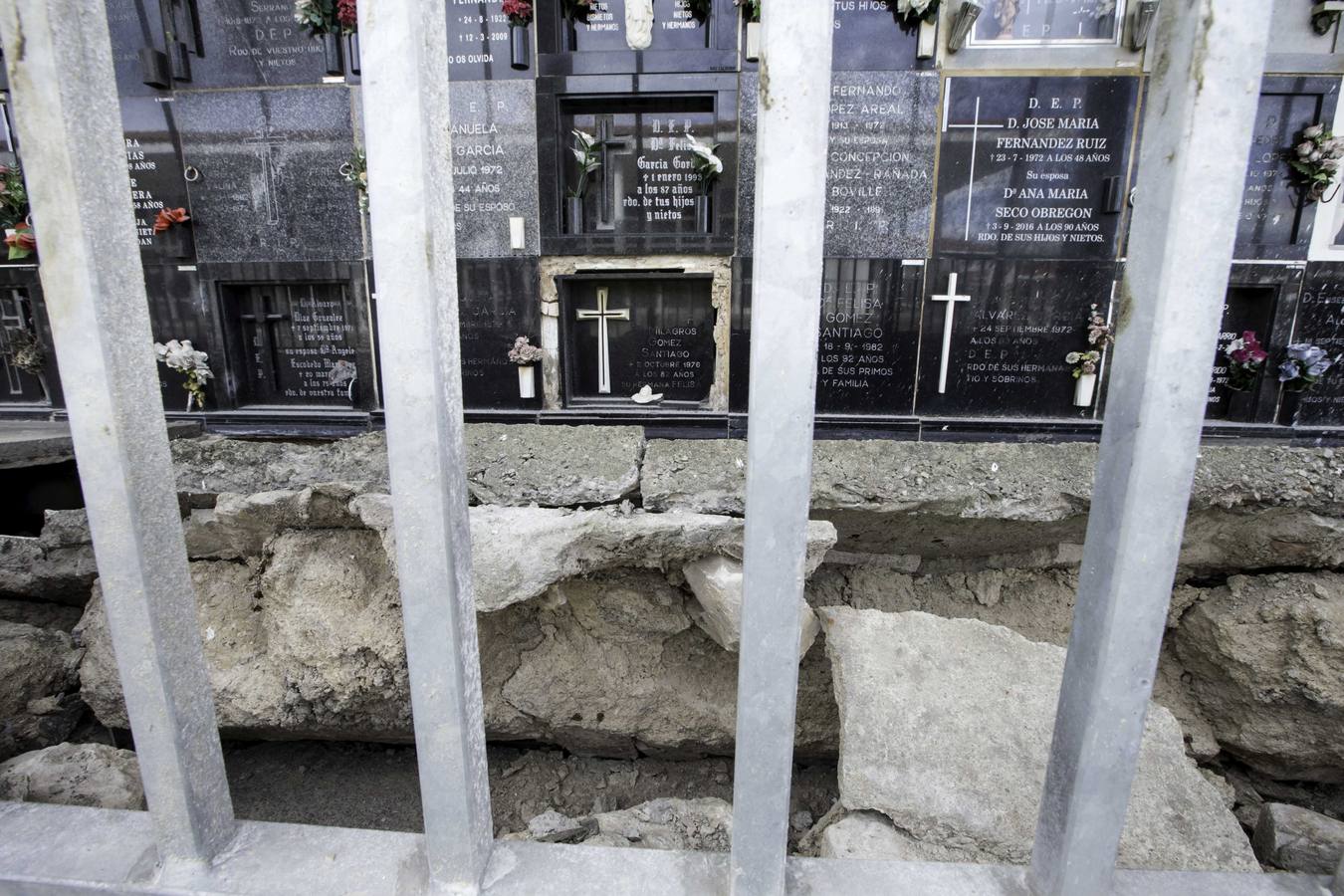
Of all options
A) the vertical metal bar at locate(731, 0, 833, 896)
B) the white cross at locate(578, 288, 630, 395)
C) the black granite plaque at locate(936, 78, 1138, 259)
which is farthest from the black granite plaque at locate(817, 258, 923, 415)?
the vertical metal bar at locate(731, 0, 833, 896)

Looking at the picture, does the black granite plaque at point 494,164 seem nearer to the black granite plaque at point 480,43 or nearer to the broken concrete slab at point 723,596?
the black granite plaque at point 480,43

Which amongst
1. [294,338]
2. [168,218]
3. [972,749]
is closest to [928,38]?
[972,749]

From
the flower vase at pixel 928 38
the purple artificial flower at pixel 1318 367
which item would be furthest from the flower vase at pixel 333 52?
the purple artificial flower at pixel 1318 367

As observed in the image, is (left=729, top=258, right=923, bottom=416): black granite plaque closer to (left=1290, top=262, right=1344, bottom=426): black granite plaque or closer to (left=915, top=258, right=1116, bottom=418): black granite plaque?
(left=915, top=258, right=1116, bottom=418): black granite plaque

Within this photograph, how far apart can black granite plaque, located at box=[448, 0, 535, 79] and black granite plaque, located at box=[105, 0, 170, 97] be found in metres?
2.12

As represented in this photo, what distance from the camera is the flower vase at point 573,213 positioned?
476 cm

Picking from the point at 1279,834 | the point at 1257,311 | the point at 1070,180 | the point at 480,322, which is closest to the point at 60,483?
the point at 480,322

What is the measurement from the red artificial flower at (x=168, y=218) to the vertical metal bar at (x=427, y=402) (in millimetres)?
5356

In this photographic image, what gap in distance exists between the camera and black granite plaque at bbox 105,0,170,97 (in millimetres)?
4598

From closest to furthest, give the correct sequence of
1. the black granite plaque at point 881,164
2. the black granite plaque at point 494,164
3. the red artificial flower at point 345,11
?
the red artificial flower at point 345,11, the black granite plaque at point 881,164, the black granite plaque at point 494,164

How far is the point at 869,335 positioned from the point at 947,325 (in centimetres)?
54

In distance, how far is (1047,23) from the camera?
167 inches

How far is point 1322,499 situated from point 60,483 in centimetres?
597

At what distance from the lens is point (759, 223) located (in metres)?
0.75
